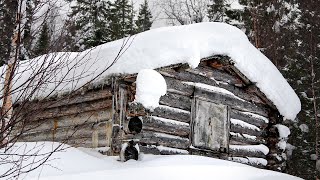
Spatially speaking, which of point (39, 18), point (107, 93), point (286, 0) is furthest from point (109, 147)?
point (286, 0)

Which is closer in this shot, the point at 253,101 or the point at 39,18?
the point at 39,18

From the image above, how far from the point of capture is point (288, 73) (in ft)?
71.1

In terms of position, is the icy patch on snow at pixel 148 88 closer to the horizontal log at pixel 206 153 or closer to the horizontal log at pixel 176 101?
the horizontal log at pixel 176 101

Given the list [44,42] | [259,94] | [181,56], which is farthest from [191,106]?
[44,42]

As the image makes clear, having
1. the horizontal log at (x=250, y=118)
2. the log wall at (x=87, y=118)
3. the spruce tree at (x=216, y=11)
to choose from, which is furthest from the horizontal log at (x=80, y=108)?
the spruce tree at (x=216, y=11)

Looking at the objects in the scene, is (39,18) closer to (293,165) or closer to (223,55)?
(223,55)

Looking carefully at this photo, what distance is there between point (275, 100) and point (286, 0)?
15446 mm

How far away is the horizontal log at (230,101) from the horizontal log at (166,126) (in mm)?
806

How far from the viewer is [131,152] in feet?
29.0

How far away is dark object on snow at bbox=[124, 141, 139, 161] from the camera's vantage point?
29.0ft

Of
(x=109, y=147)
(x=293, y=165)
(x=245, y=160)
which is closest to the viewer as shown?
(x=109, y=147)

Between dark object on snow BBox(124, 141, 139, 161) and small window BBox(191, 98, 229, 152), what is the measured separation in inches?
71.9

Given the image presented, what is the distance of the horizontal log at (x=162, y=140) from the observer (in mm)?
9312

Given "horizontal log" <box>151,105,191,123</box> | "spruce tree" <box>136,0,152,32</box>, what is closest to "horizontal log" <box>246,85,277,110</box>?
"horizontal log" <box>151,105,191,123</box>
